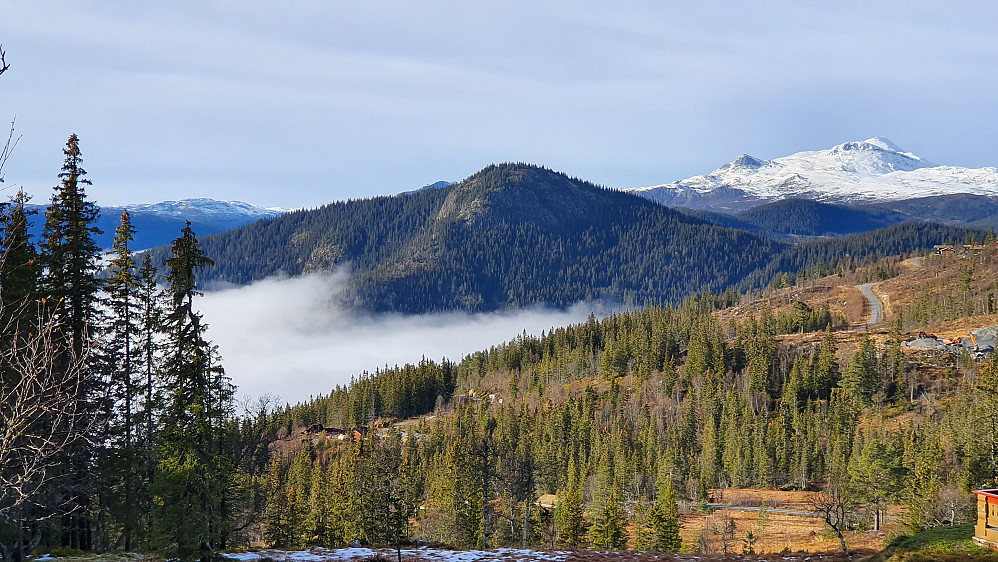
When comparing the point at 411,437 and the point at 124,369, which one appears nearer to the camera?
the point at 124,369

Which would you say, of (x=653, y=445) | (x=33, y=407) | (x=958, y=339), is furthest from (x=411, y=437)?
(x=33, y=407)

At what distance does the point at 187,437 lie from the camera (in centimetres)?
2569

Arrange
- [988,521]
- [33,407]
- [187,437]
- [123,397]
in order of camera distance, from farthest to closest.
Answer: [988,521] < [123,397] < [187,437] < [33,407]

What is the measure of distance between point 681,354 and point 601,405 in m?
41.4

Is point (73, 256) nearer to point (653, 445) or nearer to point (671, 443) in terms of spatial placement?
point (653, 445)

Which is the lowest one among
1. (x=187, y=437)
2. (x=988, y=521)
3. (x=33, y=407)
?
(x=988, y=521)

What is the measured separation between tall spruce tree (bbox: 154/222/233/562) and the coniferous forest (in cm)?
9

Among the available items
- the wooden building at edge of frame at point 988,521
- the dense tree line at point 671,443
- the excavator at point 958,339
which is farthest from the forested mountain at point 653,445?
the wooden building at edge of frame at point 988,521

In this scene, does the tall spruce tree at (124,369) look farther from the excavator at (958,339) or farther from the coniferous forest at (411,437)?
the excavator at (958,339)

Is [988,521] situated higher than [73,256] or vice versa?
[73,256]

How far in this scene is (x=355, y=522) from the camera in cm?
6397

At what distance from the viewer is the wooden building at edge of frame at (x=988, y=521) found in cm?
3066

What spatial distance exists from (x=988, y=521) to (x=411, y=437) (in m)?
134

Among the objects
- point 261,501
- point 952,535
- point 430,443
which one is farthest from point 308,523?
point 430,443
